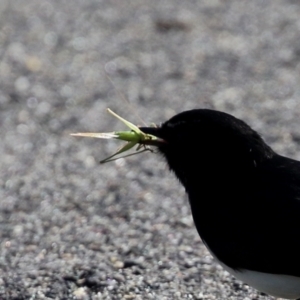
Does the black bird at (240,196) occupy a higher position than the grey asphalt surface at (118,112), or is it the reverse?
the grey asphalt surface at (118,112)

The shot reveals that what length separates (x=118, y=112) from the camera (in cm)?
831

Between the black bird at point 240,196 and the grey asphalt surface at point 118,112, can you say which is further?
the grey asphalt surface at point 118,112

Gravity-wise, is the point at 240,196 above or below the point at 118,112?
below

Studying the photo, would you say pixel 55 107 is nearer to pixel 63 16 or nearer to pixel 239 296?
pixel 63 16

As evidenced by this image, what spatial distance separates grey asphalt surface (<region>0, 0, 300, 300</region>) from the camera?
5758 mm

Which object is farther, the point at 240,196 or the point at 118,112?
the point at 118,112

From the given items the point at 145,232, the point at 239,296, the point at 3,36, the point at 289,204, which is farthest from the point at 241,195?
the point at 3,36

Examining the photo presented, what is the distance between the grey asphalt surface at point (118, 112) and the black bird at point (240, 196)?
25.2 inches

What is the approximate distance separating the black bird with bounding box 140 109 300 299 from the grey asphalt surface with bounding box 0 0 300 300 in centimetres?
64

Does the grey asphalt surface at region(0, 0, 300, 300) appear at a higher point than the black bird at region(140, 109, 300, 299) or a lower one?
higher

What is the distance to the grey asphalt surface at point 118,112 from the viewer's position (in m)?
5.76

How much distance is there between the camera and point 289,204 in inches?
189

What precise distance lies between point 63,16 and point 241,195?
5776 mm

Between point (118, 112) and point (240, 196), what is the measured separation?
11.2 ft
